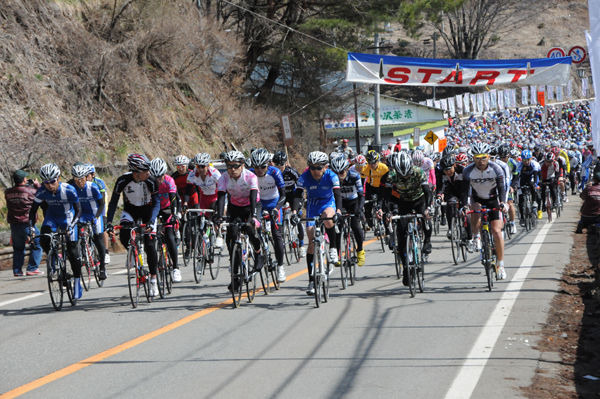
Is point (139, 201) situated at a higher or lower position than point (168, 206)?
higher

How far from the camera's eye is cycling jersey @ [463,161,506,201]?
11.9 meters

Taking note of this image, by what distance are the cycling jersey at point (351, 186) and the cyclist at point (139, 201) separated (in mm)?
3547

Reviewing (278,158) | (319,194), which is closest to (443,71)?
(278,158)

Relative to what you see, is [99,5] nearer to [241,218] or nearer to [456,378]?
[241,218]

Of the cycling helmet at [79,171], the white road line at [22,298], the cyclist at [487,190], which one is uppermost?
the cycling helmet at [79,171]

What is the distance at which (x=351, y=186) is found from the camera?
13.2 metres

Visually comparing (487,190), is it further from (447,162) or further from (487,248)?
(447,162)

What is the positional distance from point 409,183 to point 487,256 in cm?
154

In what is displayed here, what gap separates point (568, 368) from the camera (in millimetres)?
7121

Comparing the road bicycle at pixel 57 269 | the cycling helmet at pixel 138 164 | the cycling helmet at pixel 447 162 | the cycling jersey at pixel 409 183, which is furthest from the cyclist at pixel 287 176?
the road bicycle at pixel 57 269

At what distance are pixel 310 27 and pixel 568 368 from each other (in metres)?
28.4

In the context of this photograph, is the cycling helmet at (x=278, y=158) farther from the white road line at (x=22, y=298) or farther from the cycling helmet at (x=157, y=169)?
the white road line at (x=22, y=298)

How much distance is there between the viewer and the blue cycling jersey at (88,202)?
39.4ft

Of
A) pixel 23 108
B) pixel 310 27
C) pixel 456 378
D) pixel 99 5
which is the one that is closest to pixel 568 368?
pixel 456 378
